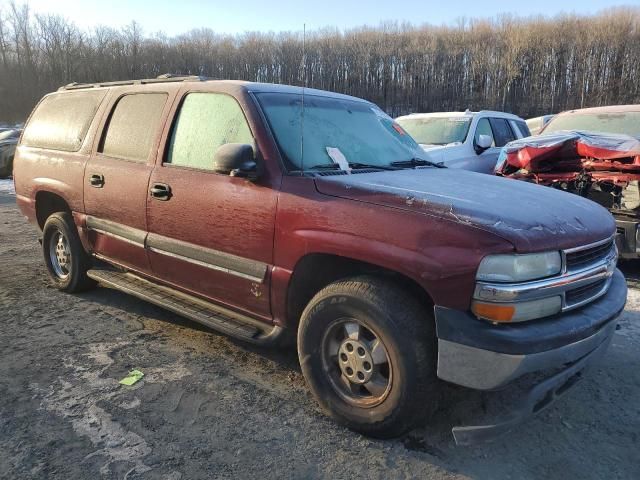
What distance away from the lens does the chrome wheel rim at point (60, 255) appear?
5.03 meters

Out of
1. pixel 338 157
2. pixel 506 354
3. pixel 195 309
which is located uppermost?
pixel 338 157

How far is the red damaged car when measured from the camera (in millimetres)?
5378

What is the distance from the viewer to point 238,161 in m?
3.08

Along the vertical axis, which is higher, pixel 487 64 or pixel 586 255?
pixel 487 64

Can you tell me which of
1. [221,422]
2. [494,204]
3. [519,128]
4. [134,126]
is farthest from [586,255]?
[519,128]

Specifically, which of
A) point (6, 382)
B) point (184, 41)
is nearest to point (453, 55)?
point (184, 41)

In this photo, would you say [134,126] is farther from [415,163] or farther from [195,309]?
[415,163]

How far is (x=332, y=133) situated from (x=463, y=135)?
573 centimetres

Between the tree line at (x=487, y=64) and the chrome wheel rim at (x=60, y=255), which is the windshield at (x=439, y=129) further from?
the tree line at (x=487, y=64)

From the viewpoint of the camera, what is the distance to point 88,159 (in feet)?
14.7

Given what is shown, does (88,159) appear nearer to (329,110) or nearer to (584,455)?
(329,110)

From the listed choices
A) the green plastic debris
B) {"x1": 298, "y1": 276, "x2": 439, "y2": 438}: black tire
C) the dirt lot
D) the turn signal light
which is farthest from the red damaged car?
the green plastic debris

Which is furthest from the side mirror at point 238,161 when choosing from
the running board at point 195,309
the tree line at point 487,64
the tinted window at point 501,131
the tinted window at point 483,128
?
the tree line at point 487,64

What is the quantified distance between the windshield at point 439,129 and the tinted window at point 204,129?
18.8ft
